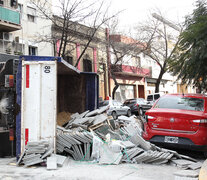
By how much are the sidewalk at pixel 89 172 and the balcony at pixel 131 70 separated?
78.3 feet

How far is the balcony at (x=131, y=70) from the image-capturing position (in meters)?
31.0

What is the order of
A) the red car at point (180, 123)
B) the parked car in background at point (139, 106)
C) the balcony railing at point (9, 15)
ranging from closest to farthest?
the red car at point (180, 123)
the balcony railing at point (9, 15)
the parked car in background at point (139, 106)

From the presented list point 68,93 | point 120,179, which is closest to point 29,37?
point 68,93

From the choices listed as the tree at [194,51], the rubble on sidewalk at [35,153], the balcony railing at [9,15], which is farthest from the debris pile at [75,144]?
the balcony railing at [9,15]

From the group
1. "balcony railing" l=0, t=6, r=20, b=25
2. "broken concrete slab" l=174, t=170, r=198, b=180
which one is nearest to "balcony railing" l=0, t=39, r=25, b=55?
"balcony railing" l=0, t=6, r=20, b=25

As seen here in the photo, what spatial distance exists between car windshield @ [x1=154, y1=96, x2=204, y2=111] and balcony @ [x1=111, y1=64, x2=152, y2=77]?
21.9m

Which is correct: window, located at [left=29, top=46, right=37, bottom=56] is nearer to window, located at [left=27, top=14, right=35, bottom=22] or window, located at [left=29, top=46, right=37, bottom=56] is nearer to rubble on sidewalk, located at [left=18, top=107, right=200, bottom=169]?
window, located at [left=27, top=14, right=35, bottom=22]

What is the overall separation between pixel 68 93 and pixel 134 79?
2796 centimetres

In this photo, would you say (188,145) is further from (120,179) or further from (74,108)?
(74,108)

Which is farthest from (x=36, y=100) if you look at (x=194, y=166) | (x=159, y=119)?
(x=194, y=166)

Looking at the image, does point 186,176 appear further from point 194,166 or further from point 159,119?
point 159,119

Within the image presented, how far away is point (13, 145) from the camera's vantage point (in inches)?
270

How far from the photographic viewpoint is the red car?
6.55 m

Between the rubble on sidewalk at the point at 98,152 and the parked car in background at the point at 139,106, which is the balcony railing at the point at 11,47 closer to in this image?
the parked car in background at the point at 139,106
